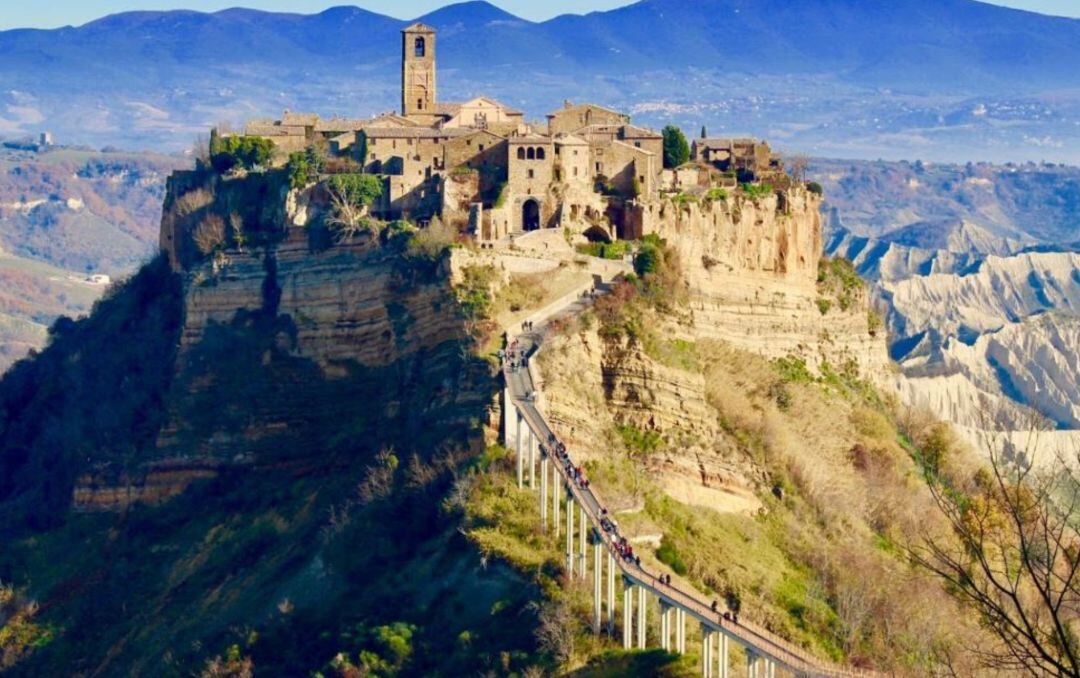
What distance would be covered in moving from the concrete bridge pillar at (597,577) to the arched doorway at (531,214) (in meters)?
17.1

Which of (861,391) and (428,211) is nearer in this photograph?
(428,211)

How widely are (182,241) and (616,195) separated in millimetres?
12459

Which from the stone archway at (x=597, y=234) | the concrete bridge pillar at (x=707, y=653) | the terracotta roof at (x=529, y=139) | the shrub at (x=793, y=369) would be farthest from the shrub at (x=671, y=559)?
the terracotta roof at (x=529, y=139)

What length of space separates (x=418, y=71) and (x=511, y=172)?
10.6m

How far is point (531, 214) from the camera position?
5997 cm

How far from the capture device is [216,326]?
62094 mm

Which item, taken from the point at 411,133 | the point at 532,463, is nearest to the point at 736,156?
the point at 411,133

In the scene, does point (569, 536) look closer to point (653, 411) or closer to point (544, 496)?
point (544, 496)

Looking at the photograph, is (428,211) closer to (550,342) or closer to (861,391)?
(550,342)

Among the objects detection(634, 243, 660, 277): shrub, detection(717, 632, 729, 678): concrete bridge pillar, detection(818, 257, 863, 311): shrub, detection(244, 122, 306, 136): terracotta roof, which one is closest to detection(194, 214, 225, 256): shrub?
detection(244, 122, 306, 136): terracotta roof

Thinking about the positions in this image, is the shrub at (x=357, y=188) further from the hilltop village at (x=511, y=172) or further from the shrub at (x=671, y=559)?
the shrub at (x=671, y=559)

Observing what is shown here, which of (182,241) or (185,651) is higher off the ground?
(182,241)

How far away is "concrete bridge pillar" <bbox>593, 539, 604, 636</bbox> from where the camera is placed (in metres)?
41.8

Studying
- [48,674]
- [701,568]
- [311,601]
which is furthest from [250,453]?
[701,568]
